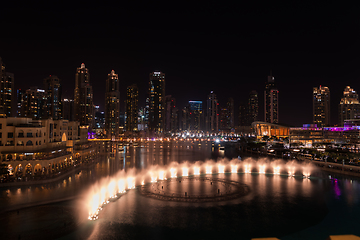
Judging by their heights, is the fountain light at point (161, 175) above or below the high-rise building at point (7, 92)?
below

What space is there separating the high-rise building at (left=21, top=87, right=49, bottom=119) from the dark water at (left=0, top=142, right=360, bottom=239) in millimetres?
143525

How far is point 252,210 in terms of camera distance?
24.4 m


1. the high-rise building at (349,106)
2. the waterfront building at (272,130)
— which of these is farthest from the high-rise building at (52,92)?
the high-rise building at (349,106)

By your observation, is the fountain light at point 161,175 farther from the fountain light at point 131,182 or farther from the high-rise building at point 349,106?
the high-rise building at point 349,106

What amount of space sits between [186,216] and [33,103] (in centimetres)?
16336

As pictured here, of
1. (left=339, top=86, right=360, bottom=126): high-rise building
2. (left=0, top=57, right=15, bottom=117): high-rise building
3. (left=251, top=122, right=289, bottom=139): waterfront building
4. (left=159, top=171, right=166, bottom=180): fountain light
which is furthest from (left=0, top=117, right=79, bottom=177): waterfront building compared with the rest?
(left=339, top=86, right=360, bottom=126): high-rise building

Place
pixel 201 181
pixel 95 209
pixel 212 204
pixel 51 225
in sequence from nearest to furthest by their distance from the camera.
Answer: pixel 51 225 < pixel 95 209 < pixel 212 204 < pixel 201 181

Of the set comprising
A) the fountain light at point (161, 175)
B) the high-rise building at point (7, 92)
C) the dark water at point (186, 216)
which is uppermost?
the high-rise building at point (7, 92)

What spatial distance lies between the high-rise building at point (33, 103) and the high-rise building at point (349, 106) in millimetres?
197075

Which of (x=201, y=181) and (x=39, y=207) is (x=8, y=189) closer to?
(x=39, y=207)

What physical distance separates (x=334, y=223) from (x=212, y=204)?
10880mm

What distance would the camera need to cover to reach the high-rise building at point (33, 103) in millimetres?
155000

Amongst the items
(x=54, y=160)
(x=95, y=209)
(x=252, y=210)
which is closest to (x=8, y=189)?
(x=54, y=160)

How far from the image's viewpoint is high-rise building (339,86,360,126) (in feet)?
557
